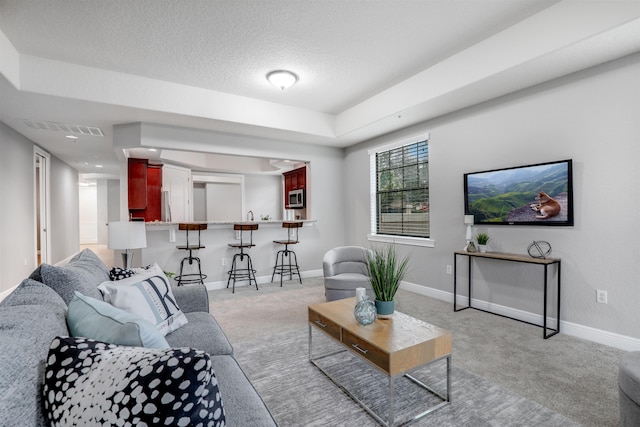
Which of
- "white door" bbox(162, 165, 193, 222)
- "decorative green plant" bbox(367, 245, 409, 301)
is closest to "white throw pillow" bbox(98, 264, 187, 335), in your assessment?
"decorative green plant" bbox(367, 245, 409, 301)

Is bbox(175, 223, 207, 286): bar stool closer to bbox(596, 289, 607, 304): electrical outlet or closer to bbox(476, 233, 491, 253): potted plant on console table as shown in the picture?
bbox(476, 233, 491, 253): potted plant on console table

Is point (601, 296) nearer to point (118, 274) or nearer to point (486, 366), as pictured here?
point (486, 366)

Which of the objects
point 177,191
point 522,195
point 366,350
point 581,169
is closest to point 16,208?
point 177,191

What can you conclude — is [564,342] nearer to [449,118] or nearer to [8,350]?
[449,118]

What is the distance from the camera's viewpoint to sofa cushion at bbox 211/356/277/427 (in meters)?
1.11

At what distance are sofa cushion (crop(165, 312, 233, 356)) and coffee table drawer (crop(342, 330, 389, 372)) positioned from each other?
76 cm

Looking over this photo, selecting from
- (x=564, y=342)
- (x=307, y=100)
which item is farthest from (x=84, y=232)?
(x=564, y=342)

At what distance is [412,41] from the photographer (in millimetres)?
3025

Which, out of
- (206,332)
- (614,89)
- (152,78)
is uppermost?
(152,78)

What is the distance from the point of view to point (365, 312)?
2127 millimetres

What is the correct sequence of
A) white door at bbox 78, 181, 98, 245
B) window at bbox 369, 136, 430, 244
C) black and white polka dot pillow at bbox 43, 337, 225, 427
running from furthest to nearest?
white door at bbox 78, 181, 98, 245
window at bbox 369, 136, 430, 244
black and white polka dot pillow at bbox 43, 337, 225, 427

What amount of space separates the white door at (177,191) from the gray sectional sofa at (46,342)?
4.97 metres

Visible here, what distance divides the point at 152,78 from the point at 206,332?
3.25 m

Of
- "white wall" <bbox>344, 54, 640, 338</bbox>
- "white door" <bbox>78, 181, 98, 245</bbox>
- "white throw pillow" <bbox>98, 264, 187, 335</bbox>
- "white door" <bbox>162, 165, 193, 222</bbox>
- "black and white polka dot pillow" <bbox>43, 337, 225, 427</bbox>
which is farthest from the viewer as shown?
"white door" <bbox>78, 181, 98, 245</bbox>
